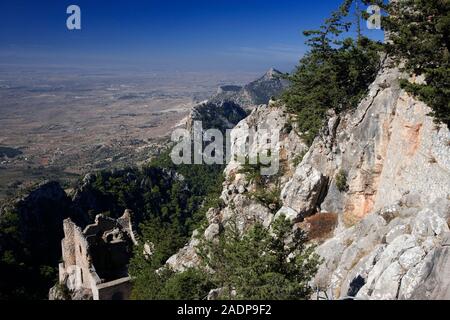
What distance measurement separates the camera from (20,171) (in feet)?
436

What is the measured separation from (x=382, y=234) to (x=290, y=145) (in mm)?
24502

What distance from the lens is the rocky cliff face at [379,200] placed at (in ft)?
50.7

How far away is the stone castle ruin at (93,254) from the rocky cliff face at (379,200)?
4784mm

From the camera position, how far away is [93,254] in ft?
115

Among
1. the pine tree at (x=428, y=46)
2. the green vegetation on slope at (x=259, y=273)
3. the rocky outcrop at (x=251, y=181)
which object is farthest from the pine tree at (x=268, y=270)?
the rocky outcrop at (x=251, y=181)

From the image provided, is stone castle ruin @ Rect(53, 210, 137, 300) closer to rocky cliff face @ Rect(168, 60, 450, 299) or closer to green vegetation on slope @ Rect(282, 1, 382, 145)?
rocky cliff face @ Rect(168, 60, 450, 299)

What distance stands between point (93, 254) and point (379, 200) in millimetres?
23149

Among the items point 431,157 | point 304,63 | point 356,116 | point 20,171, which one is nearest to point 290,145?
point 304,63

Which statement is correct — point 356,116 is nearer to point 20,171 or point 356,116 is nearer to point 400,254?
point 400,254

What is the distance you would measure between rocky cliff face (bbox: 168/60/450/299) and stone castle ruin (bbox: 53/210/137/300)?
188 inches

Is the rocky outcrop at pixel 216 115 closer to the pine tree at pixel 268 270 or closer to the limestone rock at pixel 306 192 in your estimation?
the limestone rock at pixel 306 192

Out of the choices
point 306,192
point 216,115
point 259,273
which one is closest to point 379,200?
point 306,192

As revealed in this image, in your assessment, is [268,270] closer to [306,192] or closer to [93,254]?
[306,192]

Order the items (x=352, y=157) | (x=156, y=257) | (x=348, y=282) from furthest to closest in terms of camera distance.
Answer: (x=156, y=257) < (x=352, y=157) < (x=348, y=282)
